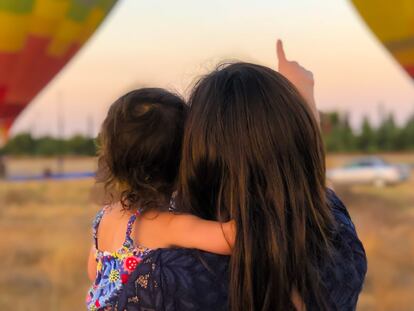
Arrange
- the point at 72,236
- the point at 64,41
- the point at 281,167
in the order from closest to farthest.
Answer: the point at 281,167, the point at 64,41, the point at 72,236

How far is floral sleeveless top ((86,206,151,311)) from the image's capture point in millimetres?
848

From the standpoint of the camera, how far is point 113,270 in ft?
2.84

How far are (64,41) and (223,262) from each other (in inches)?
Answer: 222

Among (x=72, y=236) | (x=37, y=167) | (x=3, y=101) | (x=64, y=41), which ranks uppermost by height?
(x=64, y=41)

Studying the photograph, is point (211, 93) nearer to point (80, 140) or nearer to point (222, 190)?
point (222, 190)

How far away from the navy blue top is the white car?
9.52 meters

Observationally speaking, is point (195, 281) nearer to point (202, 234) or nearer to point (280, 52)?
point (202, 234)

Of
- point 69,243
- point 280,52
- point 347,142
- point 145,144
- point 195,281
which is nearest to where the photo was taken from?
point 195,281

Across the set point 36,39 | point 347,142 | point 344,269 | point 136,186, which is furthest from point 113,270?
point 347,142

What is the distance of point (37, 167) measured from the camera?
507 inches

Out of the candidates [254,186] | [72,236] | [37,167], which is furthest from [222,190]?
[37,167]

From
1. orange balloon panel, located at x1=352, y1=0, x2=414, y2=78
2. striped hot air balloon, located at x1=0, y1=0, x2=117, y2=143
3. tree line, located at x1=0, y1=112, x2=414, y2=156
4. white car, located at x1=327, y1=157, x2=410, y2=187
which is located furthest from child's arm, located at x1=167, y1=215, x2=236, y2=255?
tree line, located at x1=0, y1=112, x2=414, y2=156

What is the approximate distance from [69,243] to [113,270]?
581cm

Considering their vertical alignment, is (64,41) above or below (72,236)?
above
